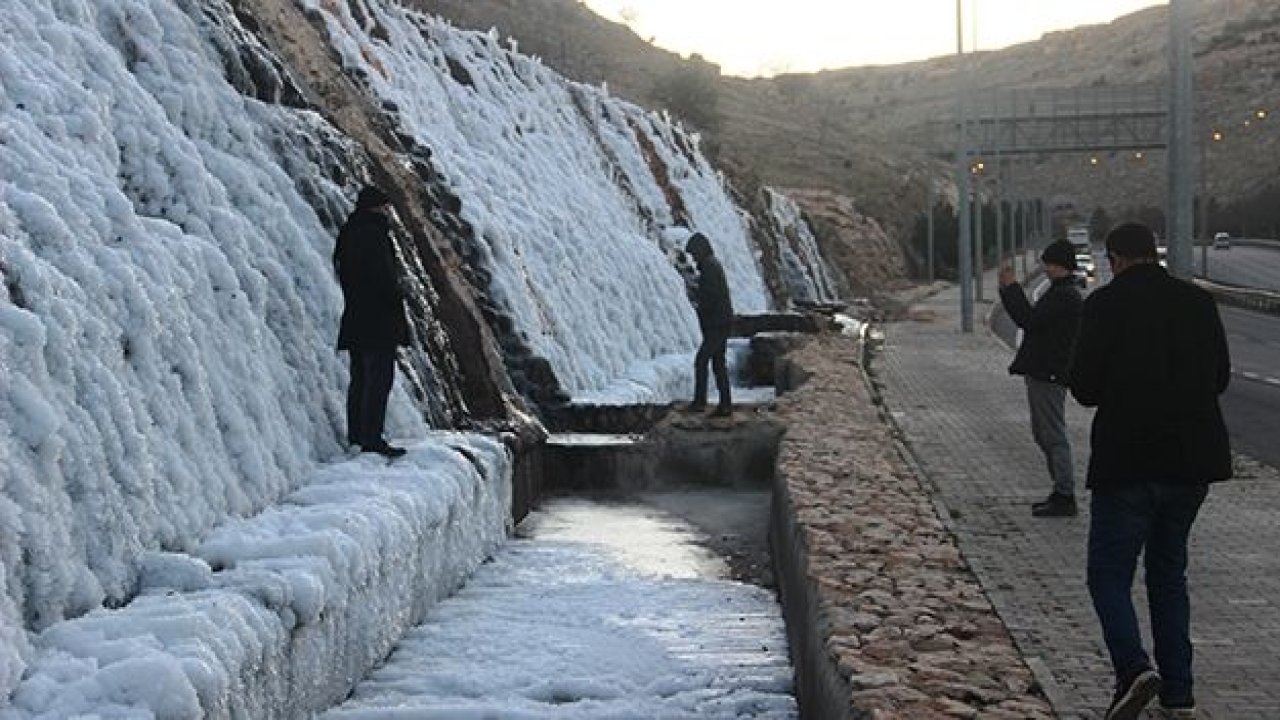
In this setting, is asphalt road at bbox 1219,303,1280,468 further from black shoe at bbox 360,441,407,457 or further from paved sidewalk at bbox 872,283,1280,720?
black shoe at bbox 360,441,407,457

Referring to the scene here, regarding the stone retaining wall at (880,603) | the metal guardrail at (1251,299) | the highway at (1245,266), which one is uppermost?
the stone retaining wall at (880,603)

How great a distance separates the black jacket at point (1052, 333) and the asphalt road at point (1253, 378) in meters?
4.47

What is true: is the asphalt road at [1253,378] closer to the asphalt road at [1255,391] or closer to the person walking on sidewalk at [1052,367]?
the asphalt road at [1255,391]

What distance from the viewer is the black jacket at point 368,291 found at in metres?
8.78

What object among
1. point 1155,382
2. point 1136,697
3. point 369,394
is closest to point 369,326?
point 369,394

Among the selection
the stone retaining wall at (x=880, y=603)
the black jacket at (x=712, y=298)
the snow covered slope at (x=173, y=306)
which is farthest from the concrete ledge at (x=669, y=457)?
the stone retaining wall at (x=880, y=603)

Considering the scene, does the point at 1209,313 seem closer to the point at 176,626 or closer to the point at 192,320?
the point at 176,626

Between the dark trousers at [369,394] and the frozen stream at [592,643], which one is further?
the dark trousers at [369,394]

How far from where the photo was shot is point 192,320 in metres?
7.73

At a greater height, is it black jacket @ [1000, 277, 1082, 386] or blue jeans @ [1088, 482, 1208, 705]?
black jacket @ [1000, 277, 1082, 386]

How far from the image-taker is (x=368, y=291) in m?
8.82

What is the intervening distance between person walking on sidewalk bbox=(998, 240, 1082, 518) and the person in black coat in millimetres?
4002

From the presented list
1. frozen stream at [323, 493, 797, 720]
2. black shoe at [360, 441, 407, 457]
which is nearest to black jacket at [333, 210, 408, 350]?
black shoe at [360, 441, 407, 457]

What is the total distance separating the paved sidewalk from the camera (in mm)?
5988
